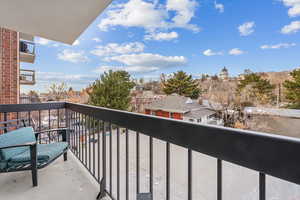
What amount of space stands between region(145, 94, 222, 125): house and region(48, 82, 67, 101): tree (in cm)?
517

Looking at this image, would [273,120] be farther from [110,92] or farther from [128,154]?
[128,154]

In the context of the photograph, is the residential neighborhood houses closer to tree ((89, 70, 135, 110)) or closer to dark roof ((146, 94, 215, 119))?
dark roof ((146, 94, 215, 119))

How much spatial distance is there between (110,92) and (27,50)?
4.03 meters

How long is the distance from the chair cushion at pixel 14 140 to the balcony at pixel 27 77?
22.0ft

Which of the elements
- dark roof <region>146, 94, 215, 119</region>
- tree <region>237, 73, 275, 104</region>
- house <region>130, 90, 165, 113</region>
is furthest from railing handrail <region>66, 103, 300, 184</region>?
tree <region>237, 73, 275, 104</region>

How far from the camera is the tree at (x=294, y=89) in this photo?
10.3 meters

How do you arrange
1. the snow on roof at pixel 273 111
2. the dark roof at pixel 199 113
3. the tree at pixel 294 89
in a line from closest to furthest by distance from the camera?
the snow on roof at pixel 273 111, the tree at pixel 294 89, the dark roof at pixel 199 113

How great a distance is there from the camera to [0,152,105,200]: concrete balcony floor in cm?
148

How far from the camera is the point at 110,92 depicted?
9.39 m

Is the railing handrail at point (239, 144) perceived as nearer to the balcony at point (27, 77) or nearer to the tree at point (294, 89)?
the balcony at point (27, 77)

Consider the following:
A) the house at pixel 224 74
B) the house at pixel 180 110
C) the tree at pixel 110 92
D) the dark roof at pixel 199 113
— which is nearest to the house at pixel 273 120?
the house at pixel 180 110

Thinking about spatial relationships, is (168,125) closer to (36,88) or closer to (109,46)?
(36,88)

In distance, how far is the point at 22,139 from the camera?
1.79 metres

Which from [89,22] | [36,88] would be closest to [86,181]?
[89,22]
